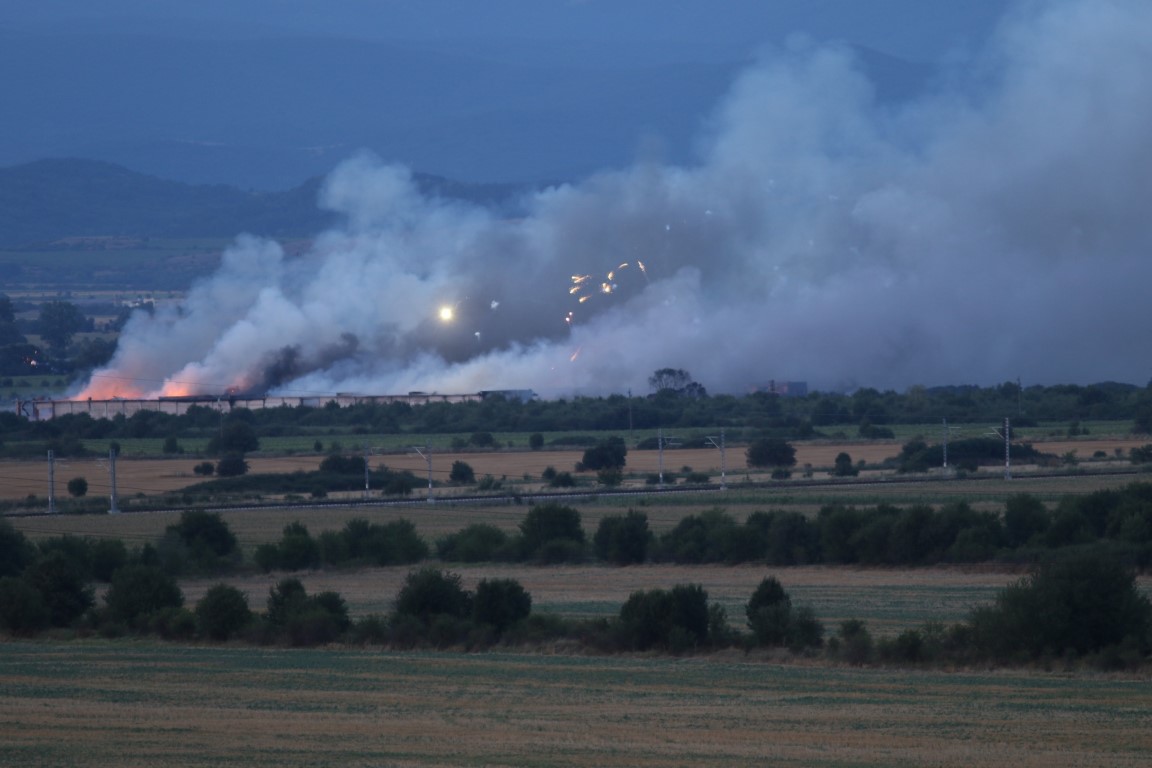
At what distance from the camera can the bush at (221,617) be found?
1096 inches

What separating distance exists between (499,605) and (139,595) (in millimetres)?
6720

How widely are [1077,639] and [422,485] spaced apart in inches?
1597

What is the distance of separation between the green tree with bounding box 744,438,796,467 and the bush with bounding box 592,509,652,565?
1026 inches

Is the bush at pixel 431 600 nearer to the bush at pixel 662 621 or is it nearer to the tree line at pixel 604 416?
the bush at pixel 662 621

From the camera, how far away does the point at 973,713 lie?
62.4ft

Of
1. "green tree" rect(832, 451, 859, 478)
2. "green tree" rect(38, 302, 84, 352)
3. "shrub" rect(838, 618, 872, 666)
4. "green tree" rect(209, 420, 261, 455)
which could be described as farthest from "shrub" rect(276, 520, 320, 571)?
"green tree" rect(38, 302, 84, 352)

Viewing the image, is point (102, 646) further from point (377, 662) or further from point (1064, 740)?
point (1064, 740)

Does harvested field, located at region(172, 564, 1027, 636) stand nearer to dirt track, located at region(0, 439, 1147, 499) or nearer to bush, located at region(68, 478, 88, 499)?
bush, located at region(68, 478, 88, 499)

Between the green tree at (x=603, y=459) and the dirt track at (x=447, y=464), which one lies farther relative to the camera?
the green tree at (x=603, y=459)

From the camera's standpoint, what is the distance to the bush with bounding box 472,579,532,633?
27.7 meters

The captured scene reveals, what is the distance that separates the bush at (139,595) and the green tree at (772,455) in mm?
38610

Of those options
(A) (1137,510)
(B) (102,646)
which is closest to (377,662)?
(B) (102,646)

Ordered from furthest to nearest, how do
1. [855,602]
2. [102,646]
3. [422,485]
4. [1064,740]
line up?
[422,485] → [855,602] → [102,646] → [1064,740]

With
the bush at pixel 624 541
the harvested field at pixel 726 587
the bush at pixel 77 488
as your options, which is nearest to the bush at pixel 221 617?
the harvested field at pixel 726 587
